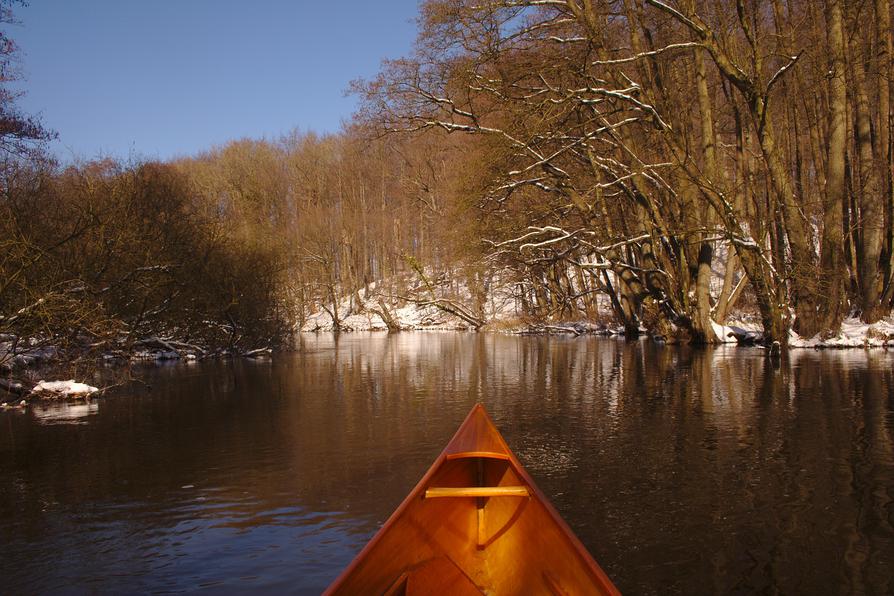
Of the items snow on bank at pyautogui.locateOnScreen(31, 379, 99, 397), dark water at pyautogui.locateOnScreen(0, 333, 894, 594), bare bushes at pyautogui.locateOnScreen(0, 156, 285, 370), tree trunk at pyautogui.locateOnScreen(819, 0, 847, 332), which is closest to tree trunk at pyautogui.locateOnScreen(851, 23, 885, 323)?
tree trunk at pyautogui.locateOnScreen(819, 0, 847, 332)

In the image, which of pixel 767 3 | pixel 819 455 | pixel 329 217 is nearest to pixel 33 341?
pixel 819 455

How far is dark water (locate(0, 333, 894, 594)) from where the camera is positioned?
5379 mm

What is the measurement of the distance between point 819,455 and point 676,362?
1142 cm

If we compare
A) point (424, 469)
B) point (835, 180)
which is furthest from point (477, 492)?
point (835, 180)

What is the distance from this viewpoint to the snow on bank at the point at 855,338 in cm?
2186

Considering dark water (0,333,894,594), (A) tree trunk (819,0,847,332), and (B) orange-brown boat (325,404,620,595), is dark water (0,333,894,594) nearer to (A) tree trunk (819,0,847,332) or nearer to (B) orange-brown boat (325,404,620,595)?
(B) orange-brown boat (325,404,620,595)

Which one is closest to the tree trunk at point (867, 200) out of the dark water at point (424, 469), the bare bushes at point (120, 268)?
the dark water at point (424, 469)

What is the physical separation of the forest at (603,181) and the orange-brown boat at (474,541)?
34.7 feet

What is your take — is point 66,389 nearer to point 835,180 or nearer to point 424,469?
point 424,469

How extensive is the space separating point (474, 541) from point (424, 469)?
3.45 m

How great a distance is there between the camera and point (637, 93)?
22.5m

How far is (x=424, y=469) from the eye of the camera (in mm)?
8258

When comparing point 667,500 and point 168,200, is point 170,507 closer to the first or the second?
point 667,500

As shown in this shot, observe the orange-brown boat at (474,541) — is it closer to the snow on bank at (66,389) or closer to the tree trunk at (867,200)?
the snow on bank at (66,389)
